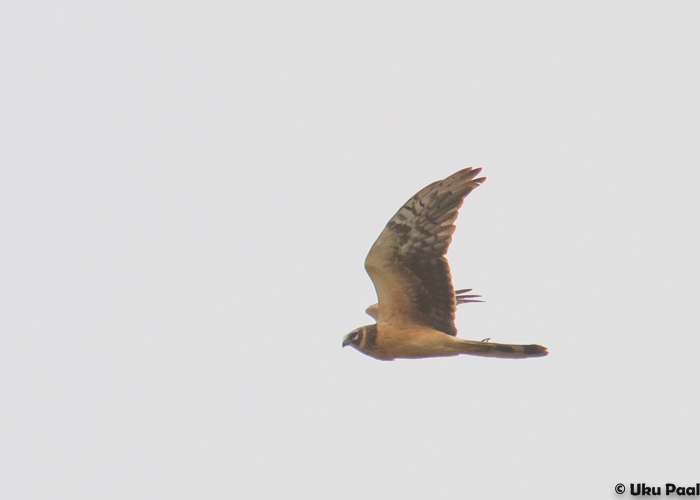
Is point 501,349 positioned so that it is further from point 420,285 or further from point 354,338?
point 354,338

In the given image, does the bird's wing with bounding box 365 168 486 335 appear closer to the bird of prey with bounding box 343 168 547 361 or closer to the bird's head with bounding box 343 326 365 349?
the bird of prey with bounding box 343 168 547 361

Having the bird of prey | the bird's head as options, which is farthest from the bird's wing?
the bird's head

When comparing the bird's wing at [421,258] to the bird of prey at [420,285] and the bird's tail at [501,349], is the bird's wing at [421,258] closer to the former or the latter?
the bird of prey at [420,285]

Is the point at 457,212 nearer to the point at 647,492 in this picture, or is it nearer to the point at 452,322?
the point at 452,322

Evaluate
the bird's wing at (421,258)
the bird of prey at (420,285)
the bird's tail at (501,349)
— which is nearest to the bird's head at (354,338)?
the bird of prey at (420,285)

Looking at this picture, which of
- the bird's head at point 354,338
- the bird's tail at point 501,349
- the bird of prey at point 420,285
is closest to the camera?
the bird's tail at point 501,349

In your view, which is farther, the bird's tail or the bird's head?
the bird's head
